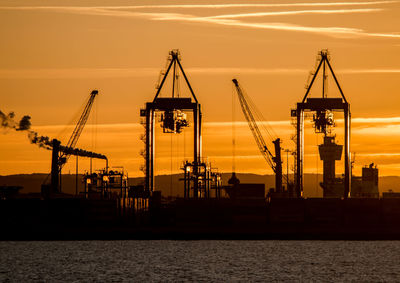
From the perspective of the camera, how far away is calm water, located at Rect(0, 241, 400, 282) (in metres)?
78.0

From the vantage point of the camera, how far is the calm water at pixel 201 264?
78.0 metres

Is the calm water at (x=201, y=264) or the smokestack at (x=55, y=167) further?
the smokestack at (x=55, y=167)

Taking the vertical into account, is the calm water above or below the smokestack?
below

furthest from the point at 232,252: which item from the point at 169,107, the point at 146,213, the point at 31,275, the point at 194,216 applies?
the point at 31,275

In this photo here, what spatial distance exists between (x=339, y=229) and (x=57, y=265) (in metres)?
34.8

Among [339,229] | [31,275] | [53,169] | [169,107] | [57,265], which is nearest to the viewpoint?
[31,275]

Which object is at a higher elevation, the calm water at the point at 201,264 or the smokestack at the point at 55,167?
the smokestack at the point at 55,167

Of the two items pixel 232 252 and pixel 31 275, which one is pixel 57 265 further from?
pixel 232 252

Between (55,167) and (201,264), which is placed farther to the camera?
(55,167)

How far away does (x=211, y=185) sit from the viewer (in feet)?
389

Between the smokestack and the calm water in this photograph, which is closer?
the calm water

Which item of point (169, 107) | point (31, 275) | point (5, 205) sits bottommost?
point (31, 275)

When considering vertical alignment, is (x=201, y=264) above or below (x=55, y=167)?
below

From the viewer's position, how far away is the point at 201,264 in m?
90.5
